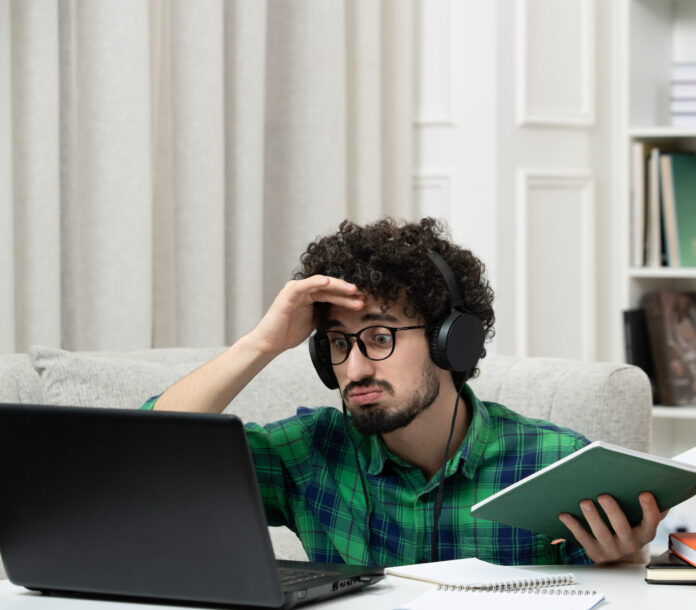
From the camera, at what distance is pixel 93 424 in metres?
0.96

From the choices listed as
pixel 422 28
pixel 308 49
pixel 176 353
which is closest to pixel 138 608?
pixel 176 353

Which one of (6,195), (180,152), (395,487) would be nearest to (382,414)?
(395,487)

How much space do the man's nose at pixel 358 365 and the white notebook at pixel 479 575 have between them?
262 millimetres

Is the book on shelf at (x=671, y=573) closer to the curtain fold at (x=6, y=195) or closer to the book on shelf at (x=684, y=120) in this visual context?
the curtain fold at (x=6, y=195)

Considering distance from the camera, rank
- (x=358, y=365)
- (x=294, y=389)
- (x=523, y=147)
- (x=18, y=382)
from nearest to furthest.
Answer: (x=358, y=365) < (x=18, y=382) < (x=294, y=389) < (x=523, y=147)

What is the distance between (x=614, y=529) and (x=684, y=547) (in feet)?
0.25

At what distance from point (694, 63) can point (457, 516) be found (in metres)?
1.89

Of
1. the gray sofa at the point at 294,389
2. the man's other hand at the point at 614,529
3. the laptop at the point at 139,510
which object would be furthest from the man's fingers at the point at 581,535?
the gray sofa at the point at 294,389

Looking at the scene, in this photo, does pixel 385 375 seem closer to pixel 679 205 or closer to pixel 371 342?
pixel 371 342

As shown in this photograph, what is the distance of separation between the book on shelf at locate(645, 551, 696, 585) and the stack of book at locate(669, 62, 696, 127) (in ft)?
6.49

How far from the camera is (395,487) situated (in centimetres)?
140

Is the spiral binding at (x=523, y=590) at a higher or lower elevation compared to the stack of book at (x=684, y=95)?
lower

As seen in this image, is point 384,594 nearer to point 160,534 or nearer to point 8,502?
point 160,534

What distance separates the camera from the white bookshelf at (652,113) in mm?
2842
